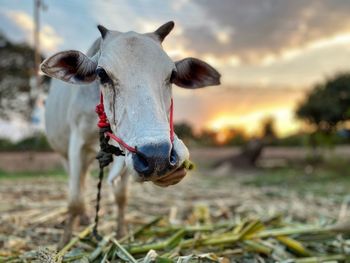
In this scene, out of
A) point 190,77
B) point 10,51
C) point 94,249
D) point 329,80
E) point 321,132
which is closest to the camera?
point 190,77

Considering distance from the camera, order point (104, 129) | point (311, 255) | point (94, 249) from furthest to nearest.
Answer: point (311, 255) → point (94, 249) → point (104, 129)

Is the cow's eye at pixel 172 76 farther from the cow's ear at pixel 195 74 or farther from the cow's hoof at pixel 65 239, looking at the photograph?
the cow's hoof at pixel 65 239

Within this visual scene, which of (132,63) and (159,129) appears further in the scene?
(132,63)

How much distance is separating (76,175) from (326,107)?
16.2 meters

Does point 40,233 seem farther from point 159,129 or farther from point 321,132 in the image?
point 321,132

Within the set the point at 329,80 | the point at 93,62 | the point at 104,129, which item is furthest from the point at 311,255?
the point at 329,80

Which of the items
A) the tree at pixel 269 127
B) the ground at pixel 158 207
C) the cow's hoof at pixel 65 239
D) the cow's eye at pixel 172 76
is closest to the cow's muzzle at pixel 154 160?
the cow's eye at pixel 172 76

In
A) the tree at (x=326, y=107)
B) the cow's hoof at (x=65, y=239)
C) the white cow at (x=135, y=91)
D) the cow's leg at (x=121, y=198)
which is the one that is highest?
the tree at (x=326, y=107)

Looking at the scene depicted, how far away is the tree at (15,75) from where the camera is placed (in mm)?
15586

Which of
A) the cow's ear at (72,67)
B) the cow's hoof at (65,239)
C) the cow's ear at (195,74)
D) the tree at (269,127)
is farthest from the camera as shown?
the tree at (269,127)

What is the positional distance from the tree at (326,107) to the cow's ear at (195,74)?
16195 mm

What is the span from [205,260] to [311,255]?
116cm

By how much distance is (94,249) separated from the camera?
3.12 meters

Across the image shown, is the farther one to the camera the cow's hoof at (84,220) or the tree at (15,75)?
the tree at (15,75)
